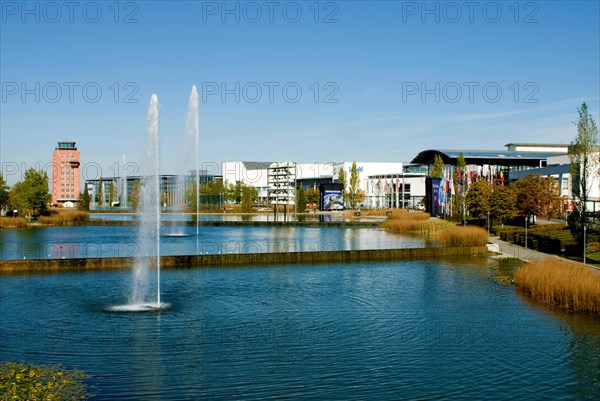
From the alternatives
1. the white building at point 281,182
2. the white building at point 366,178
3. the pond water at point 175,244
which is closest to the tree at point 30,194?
the pond water at point 175,244

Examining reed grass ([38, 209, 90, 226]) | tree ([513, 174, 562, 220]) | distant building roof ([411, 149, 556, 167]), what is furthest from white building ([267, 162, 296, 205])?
tree ([513, 174, 562, 220])

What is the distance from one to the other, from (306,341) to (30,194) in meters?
63.6

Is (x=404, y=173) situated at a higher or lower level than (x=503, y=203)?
higher

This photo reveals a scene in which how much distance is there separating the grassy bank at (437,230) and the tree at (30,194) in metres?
41.8

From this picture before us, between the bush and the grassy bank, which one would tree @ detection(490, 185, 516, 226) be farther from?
the bush

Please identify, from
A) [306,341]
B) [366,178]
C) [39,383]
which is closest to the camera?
[39,383]

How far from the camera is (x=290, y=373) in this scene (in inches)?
533

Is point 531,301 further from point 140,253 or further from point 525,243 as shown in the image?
point 140,253

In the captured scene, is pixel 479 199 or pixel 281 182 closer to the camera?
pixel 479 199

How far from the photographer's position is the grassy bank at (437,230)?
4003 centimetres

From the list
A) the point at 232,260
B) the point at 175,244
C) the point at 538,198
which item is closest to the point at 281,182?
the point at 538,198

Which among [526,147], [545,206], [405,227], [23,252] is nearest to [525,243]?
→ [545,206]

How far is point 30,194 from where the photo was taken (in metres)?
70.7

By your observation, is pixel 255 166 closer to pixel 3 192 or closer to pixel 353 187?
pixel 353 187
